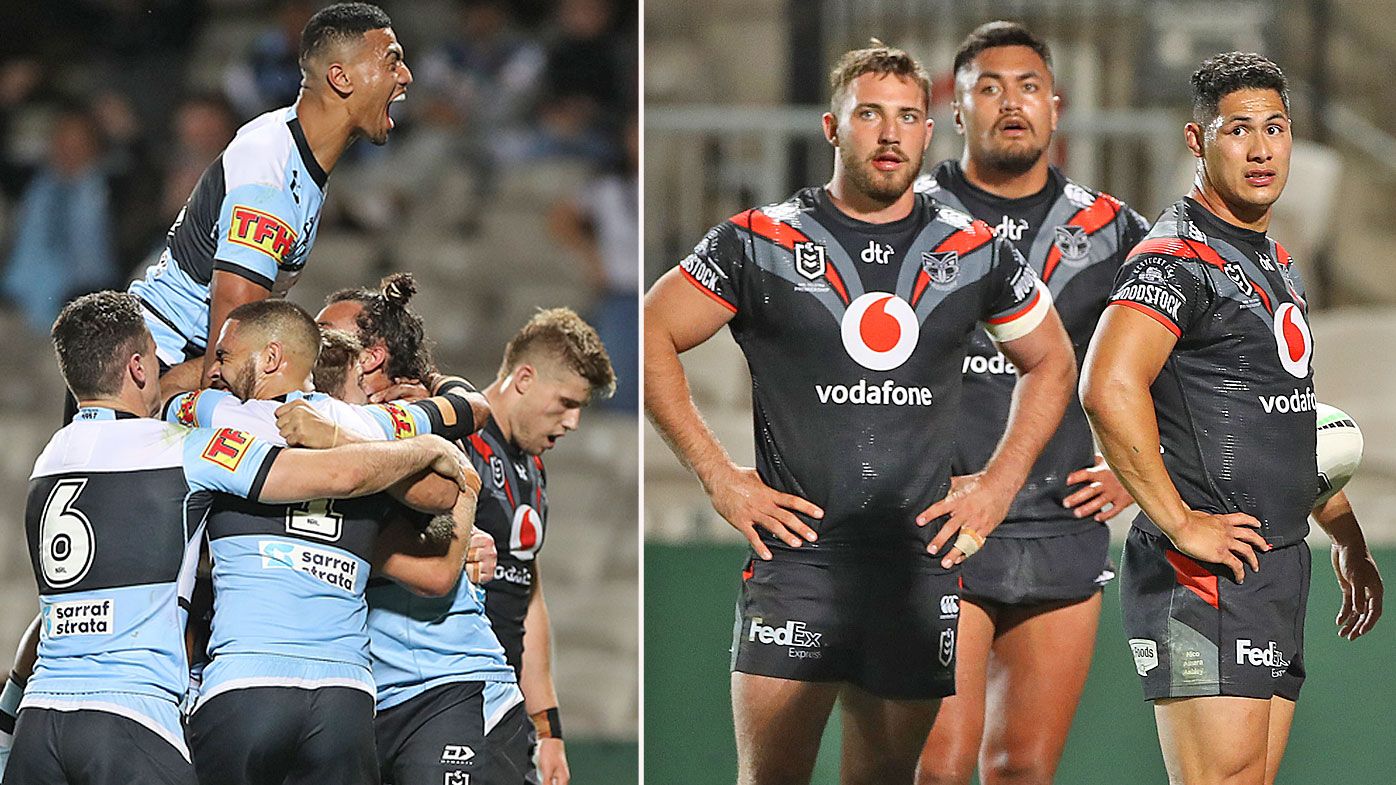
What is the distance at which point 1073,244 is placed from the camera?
4.30 meters

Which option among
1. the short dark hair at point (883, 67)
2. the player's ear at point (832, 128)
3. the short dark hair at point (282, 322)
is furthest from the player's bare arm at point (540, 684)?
the short dark hair at point (883, 67)

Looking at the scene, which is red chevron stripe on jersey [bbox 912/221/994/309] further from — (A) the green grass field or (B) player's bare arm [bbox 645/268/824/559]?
(A) the green grass field

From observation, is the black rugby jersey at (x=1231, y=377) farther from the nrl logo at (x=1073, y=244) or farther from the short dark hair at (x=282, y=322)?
the short dark hair at (x=282, y=322)

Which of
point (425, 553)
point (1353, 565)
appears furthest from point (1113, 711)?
point (425, 553)

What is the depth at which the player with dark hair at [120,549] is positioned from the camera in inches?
127

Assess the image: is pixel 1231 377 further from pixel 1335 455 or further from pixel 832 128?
pixel 832 128

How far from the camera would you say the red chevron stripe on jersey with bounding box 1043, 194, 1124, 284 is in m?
4.28

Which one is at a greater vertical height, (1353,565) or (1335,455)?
(1335,455)

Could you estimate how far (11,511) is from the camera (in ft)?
28.1

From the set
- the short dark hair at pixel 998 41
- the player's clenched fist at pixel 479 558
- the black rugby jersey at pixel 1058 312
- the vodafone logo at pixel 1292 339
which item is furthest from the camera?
the short dark hair at pixel 998 41

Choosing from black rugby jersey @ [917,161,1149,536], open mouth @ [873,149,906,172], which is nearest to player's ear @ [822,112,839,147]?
open mouth @ [873,149,906,172]

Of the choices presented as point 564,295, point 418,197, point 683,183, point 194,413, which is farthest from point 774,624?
point 418,197

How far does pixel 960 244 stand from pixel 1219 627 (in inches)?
39.0

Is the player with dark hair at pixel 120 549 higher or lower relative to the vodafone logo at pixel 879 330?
lower
